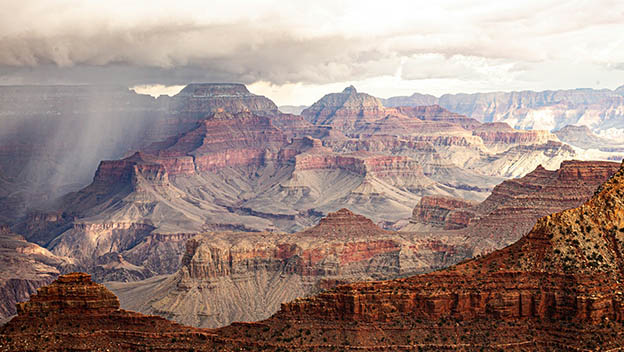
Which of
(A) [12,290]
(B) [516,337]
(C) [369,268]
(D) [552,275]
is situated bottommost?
(A) [12,290]

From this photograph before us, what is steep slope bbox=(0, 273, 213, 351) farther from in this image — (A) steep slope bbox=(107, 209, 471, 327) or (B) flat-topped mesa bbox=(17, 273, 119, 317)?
(A) steep slope bbox=(107, 209, 471, 327)

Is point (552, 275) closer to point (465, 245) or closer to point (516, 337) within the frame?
point (516, 337)

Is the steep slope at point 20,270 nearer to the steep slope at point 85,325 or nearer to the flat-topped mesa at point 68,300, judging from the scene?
the flat-topped mesa at point 68,300

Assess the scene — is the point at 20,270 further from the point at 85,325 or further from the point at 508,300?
the point at 508,300

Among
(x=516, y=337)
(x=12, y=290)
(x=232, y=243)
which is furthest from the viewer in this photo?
(x=12, y=290)

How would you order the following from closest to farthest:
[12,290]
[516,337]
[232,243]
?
[516,337]
[232,243]
[12,290]


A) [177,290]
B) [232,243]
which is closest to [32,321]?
[177,290]

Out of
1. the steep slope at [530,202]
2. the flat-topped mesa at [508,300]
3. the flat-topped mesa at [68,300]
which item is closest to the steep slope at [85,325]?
the flat-topped mesa at [68,300]
